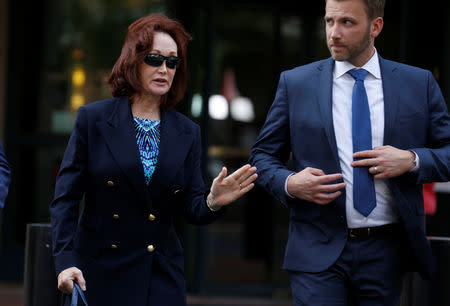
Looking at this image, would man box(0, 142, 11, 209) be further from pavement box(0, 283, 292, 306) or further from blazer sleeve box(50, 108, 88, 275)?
pavement box(0, 283, 292, 306)

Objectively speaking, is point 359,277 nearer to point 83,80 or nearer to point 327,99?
point 327,99

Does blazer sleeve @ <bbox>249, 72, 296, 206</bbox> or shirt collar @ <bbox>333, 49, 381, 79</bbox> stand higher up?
shirt collar @ <bbox>333, 49, 381, 79</bbox>

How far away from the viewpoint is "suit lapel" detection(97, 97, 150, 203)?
382cm

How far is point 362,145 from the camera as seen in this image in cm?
375

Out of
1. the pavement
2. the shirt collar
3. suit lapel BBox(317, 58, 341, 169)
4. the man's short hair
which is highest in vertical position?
the man's short hair

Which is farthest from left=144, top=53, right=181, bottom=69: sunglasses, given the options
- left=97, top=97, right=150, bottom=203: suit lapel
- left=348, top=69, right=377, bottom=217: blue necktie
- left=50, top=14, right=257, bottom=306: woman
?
left=348, top=69, right=377, bottom=217: blue necktie

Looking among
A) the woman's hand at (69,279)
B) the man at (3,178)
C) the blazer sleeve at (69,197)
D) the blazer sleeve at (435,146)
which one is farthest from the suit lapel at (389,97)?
the man at (3,178)

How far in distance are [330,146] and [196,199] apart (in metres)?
0.70

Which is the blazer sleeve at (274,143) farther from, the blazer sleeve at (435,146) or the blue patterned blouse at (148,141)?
the blazer sleeve at (435,146)

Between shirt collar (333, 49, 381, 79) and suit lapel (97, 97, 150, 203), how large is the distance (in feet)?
3.41

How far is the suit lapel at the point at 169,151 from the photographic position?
152 inches

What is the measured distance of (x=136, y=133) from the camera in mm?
3938

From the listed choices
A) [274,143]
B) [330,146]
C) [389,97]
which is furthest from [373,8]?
[274,143]

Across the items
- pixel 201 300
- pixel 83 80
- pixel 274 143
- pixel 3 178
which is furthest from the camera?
pixel 83 80
